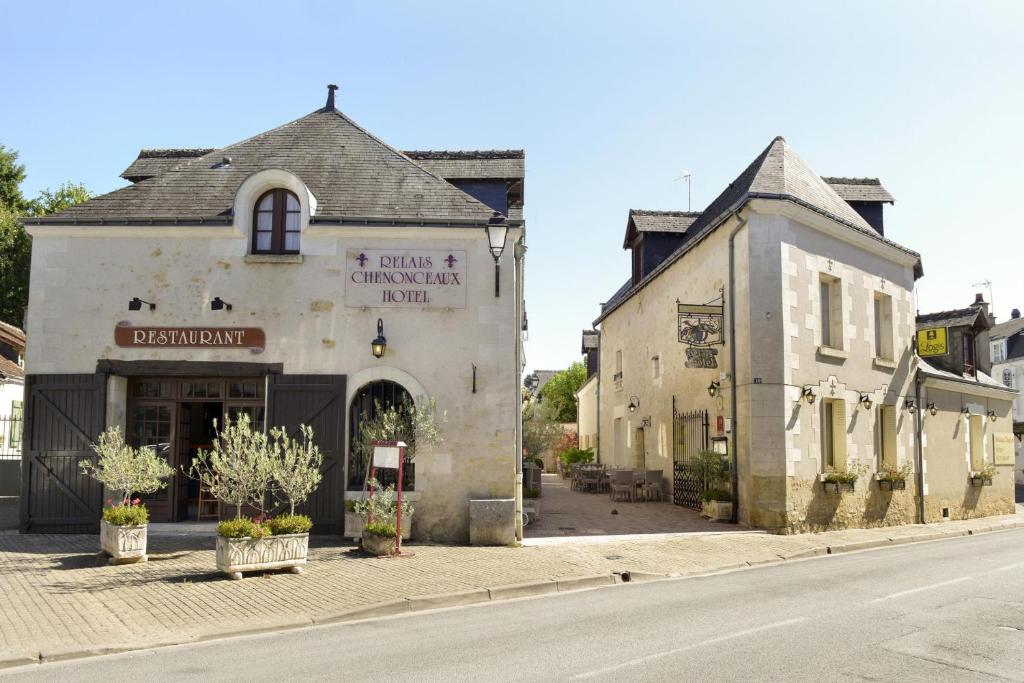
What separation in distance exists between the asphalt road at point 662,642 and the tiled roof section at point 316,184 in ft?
22.7

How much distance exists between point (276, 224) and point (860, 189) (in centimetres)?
1492

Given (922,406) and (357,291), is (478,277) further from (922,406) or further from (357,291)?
(922,406)


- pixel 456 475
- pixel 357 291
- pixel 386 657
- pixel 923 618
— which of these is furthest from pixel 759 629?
pixel 357 291

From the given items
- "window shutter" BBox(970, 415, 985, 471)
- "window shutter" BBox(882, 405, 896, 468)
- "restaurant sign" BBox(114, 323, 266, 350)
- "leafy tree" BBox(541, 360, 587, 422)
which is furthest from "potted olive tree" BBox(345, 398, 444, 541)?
"leafy tree" BBox(541, 360, 587, 422)

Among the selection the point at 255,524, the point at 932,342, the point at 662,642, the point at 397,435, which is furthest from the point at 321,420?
the point at 932,342

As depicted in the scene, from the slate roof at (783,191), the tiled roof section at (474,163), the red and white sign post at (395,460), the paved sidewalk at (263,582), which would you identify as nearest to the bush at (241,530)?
the paved sidewalk at (263,582)

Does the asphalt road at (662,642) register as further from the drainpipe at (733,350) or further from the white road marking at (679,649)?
the drainpipe at (733,350)

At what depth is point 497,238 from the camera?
12.2 m

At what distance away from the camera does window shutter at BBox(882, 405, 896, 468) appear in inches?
677

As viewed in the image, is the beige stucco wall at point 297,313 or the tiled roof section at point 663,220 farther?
the tiled roof section at point 663,220

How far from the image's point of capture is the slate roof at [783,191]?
15414mm

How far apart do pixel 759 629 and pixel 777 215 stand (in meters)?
10.1

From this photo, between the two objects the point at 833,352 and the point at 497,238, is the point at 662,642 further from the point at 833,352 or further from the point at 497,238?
the point at 833,352

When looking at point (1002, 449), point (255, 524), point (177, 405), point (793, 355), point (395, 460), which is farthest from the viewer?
point (1002, 449)
